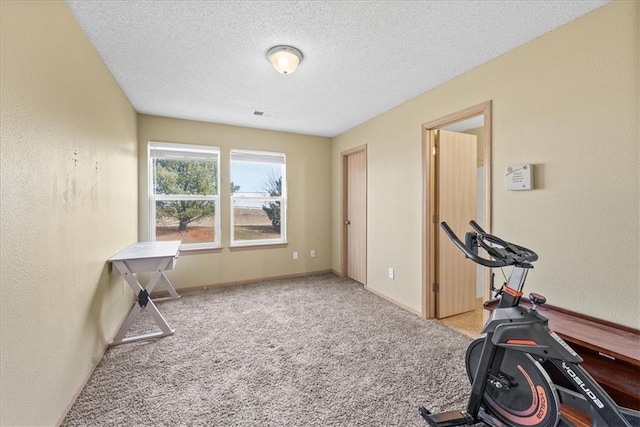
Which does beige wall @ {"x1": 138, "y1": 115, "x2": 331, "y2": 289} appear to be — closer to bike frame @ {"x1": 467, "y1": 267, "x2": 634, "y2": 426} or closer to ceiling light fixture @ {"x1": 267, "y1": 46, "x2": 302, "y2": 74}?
ceiling light fixture @ {"x1": 267, "y1": 46, "x2": 302, "y2": 74}

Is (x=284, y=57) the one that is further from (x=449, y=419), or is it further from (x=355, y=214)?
(x=355, y=214)

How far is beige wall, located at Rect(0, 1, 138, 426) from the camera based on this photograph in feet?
3.98

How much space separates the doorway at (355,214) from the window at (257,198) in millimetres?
1087

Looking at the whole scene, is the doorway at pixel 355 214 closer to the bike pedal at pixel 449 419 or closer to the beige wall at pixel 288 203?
the beige wall at pixel 288 203

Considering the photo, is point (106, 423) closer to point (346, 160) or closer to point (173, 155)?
point (173, 155)

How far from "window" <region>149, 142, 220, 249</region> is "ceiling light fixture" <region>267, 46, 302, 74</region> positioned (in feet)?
A: 7.63

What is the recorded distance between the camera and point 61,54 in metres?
1.65

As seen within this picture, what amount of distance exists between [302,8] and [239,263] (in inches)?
141

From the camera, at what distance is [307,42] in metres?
2.07

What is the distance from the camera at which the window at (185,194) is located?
3908mm

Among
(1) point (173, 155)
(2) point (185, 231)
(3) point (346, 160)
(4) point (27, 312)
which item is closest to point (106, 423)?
(4) point (27, 312)

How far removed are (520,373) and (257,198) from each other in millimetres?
3914

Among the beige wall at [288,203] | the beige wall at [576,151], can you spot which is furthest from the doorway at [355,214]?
the beige wall at [576,151]

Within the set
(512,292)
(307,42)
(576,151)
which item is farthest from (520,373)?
(307,42)
